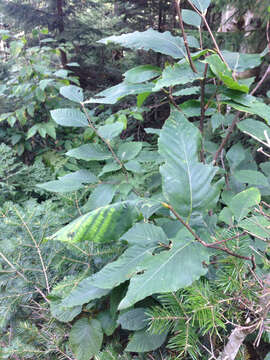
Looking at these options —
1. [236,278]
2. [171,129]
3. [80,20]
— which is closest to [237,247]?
[236,278]

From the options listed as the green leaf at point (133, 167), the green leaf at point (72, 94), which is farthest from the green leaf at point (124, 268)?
the green leaf at point (72, 94)

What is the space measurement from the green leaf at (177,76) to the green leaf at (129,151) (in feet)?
1.28

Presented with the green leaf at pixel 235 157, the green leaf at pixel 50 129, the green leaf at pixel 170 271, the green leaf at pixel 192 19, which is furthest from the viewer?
the green leaf at pixel 50 129

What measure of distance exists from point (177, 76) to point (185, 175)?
0.24 metres

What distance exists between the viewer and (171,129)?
603 millimetres

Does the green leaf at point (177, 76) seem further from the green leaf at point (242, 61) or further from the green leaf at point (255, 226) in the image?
the green leaf at point (255, 226)

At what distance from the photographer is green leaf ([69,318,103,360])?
2.43ft

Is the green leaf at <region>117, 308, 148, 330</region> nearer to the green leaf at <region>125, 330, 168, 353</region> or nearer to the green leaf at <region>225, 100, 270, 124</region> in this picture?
the green leaf at <region>125, 330, 168, 353</region>

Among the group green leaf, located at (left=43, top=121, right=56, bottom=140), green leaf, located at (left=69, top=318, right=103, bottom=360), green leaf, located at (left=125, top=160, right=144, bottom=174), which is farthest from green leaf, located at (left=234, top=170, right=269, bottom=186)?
green leaf, located at (left=43, top=121, right=56, bottom=140)

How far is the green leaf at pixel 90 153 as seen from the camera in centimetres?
92

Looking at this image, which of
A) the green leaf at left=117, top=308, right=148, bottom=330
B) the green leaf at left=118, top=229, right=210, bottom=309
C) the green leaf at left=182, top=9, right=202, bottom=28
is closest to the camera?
the green leaf at left=118, top=229, right=210, bottom=309

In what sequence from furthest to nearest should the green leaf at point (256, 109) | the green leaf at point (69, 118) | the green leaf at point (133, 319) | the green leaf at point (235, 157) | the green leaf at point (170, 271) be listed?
1. the green leaf at point (235, 157)
2. the green leaf at point (69, 118)
3. the green leaf at point (133, 319)
4. the green leaf at point (256, 109)
5. the green leaf at point (170, 271)

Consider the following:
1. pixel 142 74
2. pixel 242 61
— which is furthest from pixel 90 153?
pixel 242 61

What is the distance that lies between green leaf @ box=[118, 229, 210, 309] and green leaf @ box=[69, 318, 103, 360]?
0.37 meters
